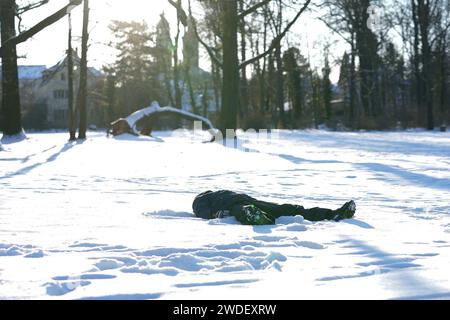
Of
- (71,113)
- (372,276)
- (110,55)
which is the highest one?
(110,55)

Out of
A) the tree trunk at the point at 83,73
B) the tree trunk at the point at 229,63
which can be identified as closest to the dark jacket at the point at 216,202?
the tree trunk at the point at 229,63

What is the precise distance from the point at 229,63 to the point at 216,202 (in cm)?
1771

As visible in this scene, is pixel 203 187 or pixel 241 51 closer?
pixel 203 187

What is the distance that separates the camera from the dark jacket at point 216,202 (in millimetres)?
6668

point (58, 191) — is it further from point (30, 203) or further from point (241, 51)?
point (241, 51)

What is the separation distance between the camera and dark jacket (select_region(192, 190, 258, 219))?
263 inches

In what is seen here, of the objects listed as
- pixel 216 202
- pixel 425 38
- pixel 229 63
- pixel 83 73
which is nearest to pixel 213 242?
pixel 216 202

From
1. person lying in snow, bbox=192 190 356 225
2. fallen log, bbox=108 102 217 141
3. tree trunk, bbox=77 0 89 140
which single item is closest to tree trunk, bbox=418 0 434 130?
fallen log, bbox=108 102 217 141

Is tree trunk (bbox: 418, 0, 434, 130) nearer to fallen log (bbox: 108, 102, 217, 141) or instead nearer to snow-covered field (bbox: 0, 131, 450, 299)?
fallen log (bbox: 108, 102, 217, 141)

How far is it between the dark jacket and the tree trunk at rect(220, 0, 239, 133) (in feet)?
56.9

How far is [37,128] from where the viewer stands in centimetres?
5681

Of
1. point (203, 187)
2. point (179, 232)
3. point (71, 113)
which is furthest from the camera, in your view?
point (71, 113)
